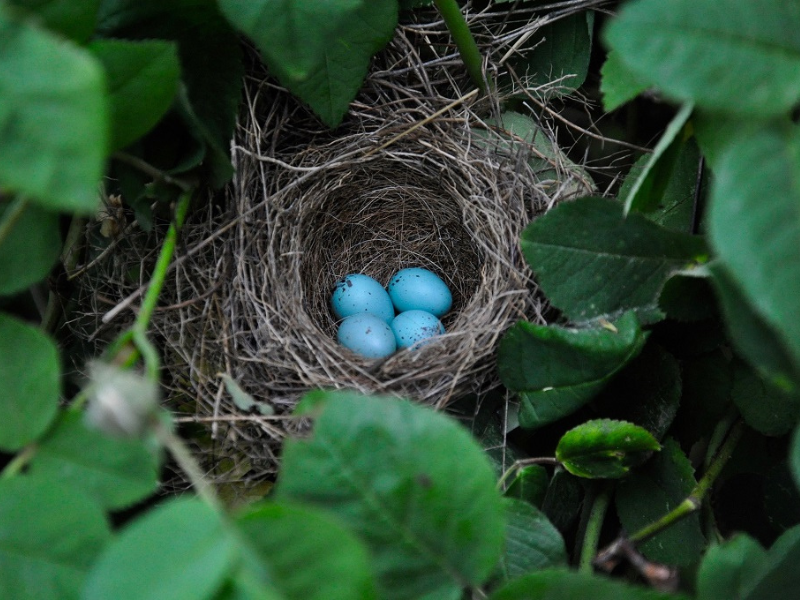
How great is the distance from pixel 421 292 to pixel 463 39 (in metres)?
0.52

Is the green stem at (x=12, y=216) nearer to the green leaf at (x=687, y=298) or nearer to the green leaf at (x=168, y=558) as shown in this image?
the green leaf at (x=168, y=558)

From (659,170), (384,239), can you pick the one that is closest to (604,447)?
(659,170)

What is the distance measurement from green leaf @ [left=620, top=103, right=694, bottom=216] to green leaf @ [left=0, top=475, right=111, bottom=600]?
0.57 m

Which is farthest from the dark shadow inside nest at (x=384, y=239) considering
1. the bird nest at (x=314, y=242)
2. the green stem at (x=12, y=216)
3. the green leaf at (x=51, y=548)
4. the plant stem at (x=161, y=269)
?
the green leaf at (x=51, y=548)

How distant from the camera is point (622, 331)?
0.77 metres

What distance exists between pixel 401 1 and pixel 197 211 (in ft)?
1.45

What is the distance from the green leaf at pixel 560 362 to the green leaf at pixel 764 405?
164 millimetres

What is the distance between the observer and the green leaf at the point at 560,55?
1.05 meters

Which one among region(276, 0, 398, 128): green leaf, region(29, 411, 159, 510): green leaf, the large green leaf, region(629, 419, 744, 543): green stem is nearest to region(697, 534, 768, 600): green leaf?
the large green leaf

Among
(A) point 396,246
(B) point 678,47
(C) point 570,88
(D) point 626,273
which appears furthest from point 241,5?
(A) point 396,246

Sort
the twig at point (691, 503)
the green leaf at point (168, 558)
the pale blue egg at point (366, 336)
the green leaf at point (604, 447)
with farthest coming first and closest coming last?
the pale blue egg at point (366, 336), the green leaf at point (604, 447), the twig at point (691, 503), the green leaf at point (168, 558)

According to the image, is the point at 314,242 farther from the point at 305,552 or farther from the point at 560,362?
the point at 305,552

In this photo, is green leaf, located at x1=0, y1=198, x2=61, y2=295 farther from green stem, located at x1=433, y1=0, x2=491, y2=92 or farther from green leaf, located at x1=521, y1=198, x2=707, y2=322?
green stem, located at x1=433, y1=0, x2=491, y2=92

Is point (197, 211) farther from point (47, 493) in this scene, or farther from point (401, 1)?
point (47, 493)
